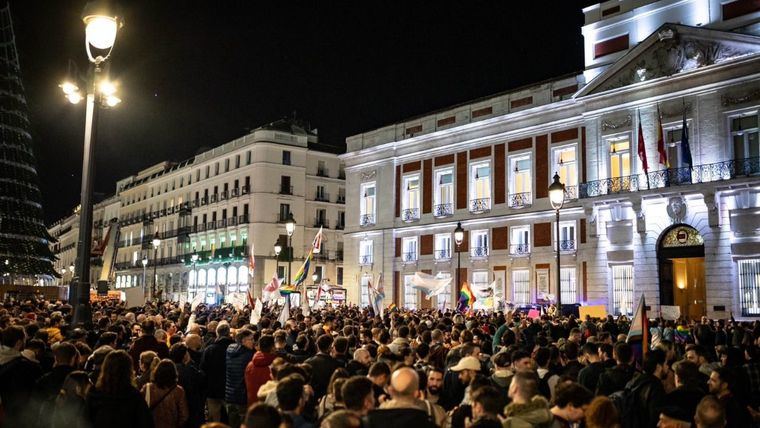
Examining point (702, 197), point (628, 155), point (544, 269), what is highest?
point (628, 155)

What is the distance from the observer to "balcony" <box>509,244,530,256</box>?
3953 cm

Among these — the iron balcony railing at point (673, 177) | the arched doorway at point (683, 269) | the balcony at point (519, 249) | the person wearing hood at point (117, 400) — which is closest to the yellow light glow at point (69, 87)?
the person wearing hood at point (117, 400)

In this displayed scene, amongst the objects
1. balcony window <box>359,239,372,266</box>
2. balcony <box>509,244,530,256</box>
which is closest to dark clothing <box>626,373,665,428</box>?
balcony <box>509,244,530,256</box>

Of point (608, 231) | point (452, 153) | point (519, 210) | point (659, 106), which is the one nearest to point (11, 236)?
point (452, 153)

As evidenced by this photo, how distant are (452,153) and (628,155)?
40.6 ft

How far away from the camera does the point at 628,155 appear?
34.7 meters

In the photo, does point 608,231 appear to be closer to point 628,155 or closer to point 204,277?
point 628,155

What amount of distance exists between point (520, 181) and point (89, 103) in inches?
1256

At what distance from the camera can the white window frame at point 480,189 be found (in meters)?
42.0

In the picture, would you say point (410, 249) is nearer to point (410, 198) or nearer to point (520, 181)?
point (410, 198)

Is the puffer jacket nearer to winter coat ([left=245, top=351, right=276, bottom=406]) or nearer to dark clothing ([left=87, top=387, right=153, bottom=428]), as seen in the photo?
winter coat ([left=245, top=351, right=276, bottom=406])

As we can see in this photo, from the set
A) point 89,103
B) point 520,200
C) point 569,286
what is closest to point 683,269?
point 569,286

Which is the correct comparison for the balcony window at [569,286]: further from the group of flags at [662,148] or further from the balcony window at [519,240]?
the group of flags at [662,148]

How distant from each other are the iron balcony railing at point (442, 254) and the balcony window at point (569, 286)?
8.28 metres
